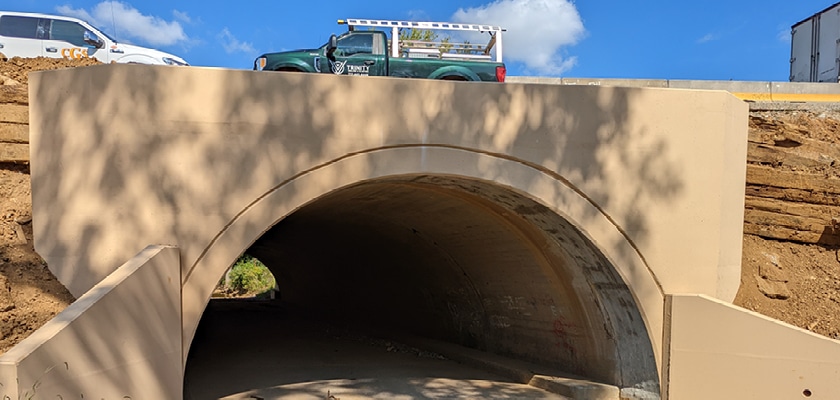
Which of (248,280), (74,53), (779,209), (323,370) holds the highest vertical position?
(74,53)

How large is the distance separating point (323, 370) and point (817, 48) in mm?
13290

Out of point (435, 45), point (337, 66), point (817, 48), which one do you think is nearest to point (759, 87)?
point (817, 48)

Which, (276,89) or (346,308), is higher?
(276,89)

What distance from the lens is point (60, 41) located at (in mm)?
11234

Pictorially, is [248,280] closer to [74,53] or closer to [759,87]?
[74,53]

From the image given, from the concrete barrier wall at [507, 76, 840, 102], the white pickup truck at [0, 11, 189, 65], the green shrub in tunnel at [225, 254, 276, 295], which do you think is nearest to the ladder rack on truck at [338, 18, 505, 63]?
the concrete barrier wall at [507, 76, 840, 102]

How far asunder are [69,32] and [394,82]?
314 inches

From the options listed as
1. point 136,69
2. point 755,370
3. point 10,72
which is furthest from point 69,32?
point 755,370

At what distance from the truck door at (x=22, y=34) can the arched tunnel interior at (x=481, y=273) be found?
17.6 ft

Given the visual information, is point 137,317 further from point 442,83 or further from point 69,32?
point 69,32

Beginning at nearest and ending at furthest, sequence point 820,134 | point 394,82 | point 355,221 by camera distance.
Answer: point 394,82
point 820,134
point 355,221

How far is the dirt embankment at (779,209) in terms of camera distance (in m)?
6.67

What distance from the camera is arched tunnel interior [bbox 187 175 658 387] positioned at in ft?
23.3

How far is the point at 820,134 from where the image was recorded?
394 inches
